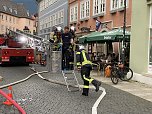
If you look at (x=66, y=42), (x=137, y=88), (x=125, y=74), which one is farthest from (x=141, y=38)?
(x=66, y=42)

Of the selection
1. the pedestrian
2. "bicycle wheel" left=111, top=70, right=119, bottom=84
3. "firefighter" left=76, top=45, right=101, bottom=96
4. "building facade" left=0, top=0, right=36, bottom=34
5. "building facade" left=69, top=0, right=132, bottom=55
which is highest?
"building facade" left=0, top=0, right=36, bottom=34

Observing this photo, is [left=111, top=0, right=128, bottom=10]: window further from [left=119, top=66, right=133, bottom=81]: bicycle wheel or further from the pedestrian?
the pedestrian

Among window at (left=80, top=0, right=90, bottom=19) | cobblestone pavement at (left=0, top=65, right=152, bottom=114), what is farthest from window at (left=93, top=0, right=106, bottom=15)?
cobblestone pavement at (left=0, top=65, right=152, bottom=114)

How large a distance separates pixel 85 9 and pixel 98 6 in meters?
4.17

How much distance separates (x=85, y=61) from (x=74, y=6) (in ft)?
95.4

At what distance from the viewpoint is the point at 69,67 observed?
48.2 feet

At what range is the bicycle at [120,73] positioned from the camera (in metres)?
16.4

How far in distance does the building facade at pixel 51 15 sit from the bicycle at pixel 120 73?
2714cm

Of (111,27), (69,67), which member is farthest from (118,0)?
(69,67)

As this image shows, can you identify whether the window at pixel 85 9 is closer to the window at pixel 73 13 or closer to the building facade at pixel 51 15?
the window at pixel 73 13

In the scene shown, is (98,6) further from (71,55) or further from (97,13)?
(71,55)

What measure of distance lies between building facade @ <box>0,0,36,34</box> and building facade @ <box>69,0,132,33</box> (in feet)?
186

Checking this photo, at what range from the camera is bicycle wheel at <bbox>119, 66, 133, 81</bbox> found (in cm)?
1716

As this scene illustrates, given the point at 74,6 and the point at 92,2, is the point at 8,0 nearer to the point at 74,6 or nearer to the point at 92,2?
the point at 74,6
